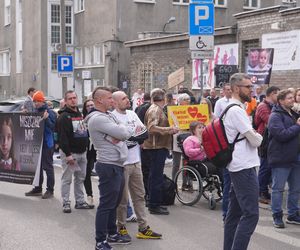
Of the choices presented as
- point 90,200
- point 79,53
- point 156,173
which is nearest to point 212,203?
point 156,173

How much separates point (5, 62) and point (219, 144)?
47.3 m

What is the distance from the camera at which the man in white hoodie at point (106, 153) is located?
632 centimetres

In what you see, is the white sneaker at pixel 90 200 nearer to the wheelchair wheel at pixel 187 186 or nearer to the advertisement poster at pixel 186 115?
the wheelchair wheel at pixel 187 186

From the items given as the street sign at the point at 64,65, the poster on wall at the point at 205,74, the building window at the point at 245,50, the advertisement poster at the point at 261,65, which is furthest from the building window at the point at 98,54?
the advertisement poster at the point at 261,65

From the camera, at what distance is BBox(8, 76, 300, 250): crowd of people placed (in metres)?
5.61

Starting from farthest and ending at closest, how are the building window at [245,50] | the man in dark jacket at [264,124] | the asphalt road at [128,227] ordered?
the building window at [245,50]
the man in dark jacket at [264,124]
the asphalt road at [128,227]

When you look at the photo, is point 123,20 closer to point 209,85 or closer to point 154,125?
point 209,85

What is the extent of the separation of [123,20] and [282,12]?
14536mm

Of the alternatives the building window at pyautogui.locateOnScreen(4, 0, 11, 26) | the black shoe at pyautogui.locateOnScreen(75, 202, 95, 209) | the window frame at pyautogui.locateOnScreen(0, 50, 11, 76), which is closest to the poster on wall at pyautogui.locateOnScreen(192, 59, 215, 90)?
the black shoe at pyautogui.locateOnScreen(75, 202, 95, 209)

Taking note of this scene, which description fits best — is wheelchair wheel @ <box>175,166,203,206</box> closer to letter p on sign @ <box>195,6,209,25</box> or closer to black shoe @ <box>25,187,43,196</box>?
black shoe @ <box>25,187,43,196</box>

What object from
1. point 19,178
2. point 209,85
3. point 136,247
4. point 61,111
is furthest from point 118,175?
point 209,85

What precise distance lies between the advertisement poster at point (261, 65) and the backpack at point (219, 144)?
8753mm

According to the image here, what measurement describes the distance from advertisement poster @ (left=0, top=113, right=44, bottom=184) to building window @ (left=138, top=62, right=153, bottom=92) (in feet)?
55.7

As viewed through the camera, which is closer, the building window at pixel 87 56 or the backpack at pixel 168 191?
the backpack at pixel 168 191
